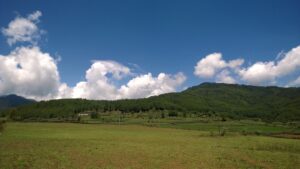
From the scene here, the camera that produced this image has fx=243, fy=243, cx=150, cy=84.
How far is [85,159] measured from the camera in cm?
3522

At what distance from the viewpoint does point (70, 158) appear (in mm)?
35250

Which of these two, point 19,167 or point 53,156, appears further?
point 53,156

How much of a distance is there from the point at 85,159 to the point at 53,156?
513 centimetres

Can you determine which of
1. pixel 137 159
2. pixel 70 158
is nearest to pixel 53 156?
pixel 70 158

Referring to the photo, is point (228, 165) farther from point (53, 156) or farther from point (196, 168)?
point (53, 156)

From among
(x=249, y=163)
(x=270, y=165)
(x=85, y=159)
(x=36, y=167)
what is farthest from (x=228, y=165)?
(x=36, y=167)

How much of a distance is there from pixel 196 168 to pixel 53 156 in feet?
68.7

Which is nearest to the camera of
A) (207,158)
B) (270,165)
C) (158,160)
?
(270,165)

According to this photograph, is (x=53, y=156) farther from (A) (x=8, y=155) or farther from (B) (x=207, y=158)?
(B) (x=207, y=158)

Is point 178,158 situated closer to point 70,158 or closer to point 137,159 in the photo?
point 137,159

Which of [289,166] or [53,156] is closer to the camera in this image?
[289,166]

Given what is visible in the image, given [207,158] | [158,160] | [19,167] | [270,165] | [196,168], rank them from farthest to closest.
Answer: [207,158], [158,160], [270,165], [196,168], [19,167]

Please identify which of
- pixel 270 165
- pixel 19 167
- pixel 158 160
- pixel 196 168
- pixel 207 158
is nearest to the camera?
pixel 19 167

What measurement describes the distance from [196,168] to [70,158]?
1794 centimetres
